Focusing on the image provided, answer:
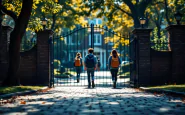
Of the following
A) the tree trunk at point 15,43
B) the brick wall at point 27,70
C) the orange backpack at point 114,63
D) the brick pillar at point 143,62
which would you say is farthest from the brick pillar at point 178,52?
the tree trunk at point 15,43

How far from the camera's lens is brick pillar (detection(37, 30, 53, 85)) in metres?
15.5

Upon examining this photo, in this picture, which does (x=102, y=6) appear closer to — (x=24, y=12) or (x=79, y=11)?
(x=79, y=11)

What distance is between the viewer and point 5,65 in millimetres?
15250

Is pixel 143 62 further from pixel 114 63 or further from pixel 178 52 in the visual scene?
pixel 178 52

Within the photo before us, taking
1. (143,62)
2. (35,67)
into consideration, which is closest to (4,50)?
(35,67)

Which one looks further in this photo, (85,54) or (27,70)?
(85,54)

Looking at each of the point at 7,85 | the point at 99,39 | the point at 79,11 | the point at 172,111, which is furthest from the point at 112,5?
the point at 99,39

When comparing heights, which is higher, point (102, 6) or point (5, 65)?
point (102, 6)

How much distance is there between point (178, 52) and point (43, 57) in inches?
254

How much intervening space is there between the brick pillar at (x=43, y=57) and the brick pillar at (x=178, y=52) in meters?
5.95

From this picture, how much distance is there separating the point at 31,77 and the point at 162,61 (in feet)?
20.7

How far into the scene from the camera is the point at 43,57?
15.5 meters

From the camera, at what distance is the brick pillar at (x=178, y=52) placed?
15.3 meters

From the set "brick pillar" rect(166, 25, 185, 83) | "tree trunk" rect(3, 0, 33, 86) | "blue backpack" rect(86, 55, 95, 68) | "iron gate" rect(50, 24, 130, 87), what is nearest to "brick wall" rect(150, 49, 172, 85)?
"brick pillar" rect(166, 25, 185, 83)
